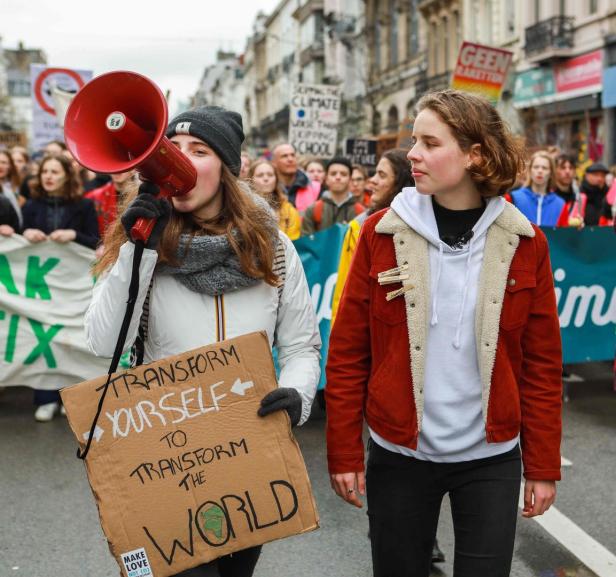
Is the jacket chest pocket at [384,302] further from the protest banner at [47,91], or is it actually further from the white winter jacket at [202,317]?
the protest banner at [47,91]

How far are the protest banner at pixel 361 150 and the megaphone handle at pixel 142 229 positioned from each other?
1203 centimetres

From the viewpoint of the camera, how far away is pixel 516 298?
258 cm

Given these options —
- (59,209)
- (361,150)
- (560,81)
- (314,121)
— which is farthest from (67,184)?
(560,81)

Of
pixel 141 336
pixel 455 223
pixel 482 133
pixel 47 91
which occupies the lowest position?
pixel 141 336

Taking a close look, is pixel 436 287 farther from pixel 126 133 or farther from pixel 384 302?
pixel 126 133

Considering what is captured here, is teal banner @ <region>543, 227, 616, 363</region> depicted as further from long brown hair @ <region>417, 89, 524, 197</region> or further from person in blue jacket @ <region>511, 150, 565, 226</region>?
long brown hair @ <region>417, 89, 524, 197</region>

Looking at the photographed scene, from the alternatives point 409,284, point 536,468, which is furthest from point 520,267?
point 536,468

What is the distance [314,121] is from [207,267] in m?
13.0

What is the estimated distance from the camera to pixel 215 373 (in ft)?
7.73

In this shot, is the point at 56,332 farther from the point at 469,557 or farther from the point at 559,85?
the point at 559,85

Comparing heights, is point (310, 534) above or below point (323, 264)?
below

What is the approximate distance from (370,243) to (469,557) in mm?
936

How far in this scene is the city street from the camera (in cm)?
411

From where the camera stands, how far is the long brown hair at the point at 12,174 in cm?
931
